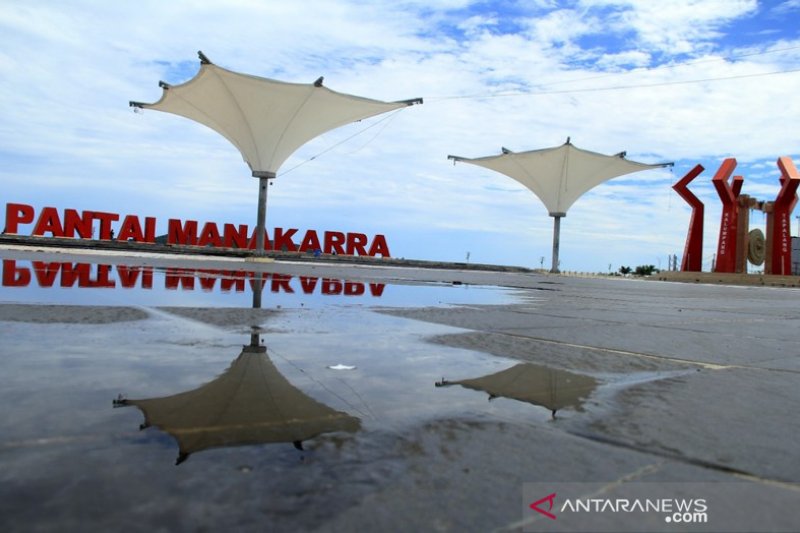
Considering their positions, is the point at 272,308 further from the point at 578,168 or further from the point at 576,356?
the point at 578,168

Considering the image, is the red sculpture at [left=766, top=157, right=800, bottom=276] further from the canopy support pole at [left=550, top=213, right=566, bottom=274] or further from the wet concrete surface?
the wet concrete surface

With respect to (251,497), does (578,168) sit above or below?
above

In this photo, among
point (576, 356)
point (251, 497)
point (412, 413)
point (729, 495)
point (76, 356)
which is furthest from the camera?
point (576, 356)

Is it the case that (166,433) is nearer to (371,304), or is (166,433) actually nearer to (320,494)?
(320,494)

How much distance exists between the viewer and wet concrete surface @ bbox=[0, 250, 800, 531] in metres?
1.22

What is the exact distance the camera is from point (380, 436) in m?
1.71

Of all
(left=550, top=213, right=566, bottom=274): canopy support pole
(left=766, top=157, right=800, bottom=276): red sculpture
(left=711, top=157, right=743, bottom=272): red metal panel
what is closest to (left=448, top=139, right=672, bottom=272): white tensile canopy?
(left=550, top=213, right=566, bottom=274): canopy support pole

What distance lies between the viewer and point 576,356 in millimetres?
3438

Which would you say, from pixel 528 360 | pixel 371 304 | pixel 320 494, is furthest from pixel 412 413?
pixel 371 304

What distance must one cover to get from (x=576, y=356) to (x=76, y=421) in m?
2.60

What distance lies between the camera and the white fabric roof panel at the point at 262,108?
2722 cm

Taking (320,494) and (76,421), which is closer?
(320,494)

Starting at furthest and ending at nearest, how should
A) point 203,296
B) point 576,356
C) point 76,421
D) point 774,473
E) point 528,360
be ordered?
1. point 203,296
2. point 576,356
3. point 528,360
4. point 76,421
5. point 774,473

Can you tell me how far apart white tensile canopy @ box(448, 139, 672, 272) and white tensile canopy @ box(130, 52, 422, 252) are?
1684cm
